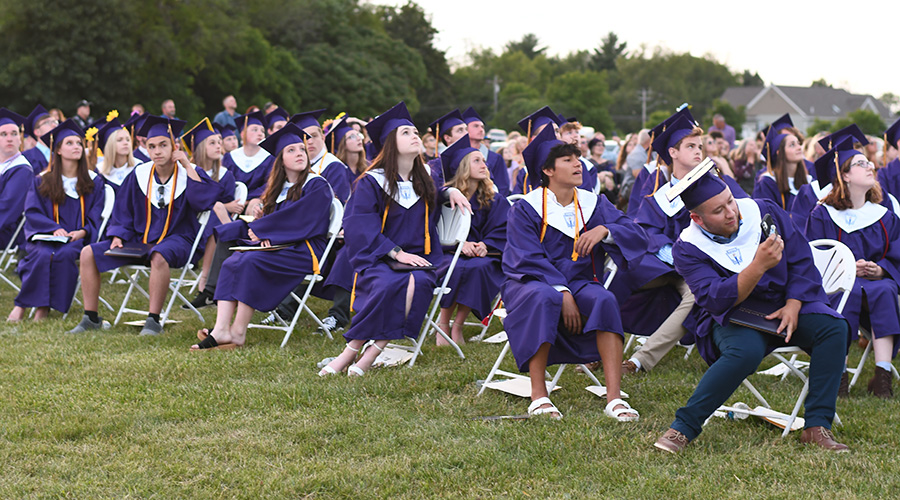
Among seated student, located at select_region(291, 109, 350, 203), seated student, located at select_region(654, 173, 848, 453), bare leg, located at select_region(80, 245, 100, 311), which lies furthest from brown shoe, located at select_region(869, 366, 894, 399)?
bare leg, located at select_region(80, 245, 100, 311)

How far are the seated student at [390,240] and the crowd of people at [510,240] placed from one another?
0.5 inches

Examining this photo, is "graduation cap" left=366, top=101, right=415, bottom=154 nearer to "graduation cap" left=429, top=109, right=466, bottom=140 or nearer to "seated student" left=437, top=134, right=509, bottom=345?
"seated student" left=437, top=134, right=509, bottom=345

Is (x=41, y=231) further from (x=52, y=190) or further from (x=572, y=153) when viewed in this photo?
(x=572, y=153)

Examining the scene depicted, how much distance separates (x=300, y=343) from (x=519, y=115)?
2282 inches

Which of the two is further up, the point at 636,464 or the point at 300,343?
the point at 636,464

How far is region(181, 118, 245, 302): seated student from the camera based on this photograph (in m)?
8.07

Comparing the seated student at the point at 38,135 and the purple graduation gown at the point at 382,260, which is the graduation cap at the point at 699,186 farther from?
the seated student at the point at 38,135

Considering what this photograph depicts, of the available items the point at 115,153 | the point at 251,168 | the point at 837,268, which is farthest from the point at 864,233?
the point at 115,153

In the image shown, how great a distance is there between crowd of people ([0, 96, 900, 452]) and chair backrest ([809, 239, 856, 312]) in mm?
154

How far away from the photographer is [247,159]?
9609 millimetres

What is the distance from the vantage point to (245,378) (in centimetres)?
581

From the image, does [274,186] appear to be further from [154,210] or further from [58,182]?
[58,182]

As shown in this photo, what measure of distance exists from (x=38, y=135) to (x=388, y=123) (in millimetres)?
7032

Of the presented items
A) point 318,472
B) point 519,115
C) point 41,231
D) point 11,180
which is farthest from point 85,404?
point 519,115
